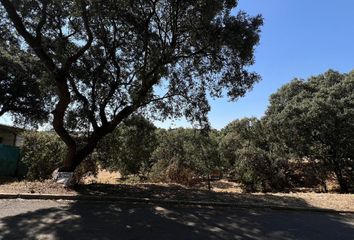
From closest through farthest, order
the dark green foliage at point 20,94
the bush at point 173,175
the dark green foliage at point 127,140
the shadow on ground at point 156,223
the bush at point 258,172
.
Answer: the shadow on ground at point 156,223, the dark green foliage at point 127,140, the bush at point 173,175, the bush at point 258,172, the dark green foliage at point 20,94

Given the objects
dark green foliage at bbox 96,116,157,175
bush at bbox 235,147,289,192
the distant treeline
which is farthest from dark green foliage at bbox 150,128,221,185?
dark green foliage at bbox 96,116,157,175

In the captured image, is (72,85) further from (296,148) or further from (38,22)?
(296,148)

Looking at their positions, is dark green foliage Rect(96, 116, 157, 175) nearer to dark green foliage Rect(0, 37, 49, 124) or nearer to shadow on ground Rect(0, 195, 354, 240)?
shadow on ground Rect(0, 195, 354, 240)

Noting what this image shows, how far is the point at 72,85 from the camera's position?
12047 millimetres

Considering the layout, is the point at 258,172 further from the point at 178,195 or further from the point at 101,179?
the point at 101,179

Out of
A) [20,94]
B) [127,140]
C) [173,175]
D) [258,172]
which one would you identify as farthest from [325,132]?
[20,94]

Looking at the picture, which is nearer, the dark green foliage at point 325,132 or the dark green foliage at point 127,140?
the dark green foliage at point 127,140

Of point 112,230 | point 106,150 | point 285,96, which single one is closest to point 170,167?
point 106,150

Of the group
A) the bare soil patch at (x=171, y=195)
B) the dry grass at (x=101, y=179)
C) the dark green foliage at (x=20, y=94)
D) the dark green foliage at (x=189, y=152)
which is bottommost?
the bare soil patch at (x=171, y=195)

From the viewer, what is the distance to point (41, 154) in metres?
14.4

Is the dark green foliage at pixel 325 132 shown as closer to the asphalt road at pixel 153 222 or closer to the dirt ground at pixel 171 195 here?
the dirt ground at pixel 171 195

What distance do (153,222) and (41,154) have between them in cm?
845

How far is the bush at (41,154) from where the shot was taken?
1432 centimetres

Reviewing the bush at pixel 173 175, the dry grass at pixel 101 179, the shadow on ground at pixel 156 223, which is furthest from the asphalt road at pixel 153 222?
the bush at pixel 173 175
